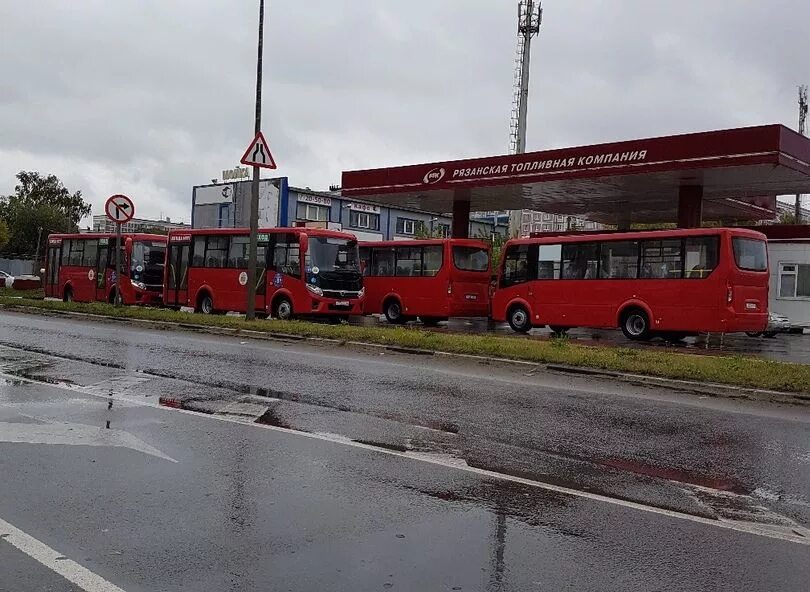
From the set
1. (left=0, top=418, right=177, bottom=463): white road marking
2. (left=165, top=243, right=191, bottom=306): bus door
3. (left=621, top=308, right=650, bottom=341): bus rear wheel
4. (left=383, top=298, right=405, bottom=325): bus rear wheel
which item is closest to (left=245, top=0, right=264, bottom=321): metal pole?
(left=383, top=298, right=405, bottom=325): bus rear wheel

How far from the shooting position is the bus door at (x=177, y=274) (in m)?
28.5

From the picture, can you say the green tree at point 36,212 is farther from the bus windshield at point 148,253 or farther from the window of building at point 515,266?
the window of building at point 515,266

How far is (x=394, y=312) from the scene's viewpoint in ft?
89.7

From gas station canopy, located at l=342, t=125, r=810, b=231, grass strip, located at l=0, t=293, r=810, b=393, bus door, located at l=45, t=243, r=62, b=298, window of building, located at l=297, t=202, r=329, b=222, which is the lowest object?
grass strip, located at l=0, t=293, r=810, b=393

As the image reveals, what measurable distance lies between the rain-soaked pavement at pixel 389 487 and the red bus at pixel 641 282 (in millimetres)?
8540

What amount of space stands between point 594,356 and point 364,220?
207 feet

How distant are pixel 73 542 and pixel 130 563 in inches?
21.5

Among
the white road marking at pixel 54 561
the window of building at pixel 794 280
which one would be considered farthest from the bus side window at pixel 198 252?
the white road marking at pixel 54 561

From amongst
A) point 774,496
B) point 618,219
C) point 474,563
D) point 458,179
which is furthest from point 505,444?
point 618,219

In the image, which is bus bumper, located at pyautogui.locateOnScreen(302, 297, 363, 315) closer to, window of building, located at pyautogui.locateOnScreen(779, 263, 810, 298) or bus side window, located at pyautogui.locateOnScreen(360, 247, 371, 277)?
bus side window, located at pyautogui.locateOnScreen(360, 247, 371, 277)

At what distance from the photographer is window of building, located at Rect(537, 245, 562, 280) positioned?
74.9ft

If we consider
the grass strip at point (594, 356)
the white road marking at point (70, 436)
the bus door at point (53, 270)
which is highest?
the bus door at point (53, 270)

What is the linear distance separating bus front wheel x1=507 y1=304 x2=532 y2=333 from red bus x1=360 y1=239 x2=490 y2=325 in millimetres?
2025

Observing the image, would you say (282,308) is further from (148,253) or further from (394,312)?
(148,253)
